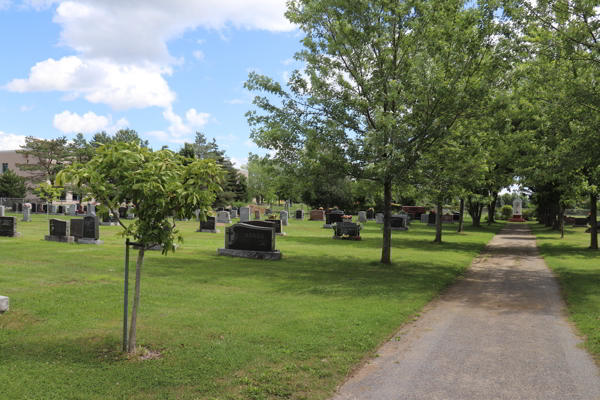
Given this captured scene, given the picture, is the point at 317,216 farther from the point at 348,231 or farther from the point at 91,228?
the point at 91,228

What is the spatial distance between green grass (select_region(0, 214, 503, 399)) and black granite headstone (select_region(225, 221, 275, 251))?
1234 millimetres

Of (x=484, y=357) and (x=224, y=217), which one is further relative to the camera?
(x=224, y=217)

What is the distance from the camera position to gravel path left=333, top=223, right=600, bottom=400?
5.16 m

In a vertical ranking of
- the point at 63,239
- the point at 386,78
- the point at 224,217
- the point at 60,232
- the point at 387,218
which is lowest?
the point at 63,239

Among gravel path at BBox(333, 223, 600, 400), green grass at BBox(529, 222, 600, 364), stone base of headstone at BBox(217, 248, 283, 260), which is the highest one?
stone base of headstone at BBox(217, 248, 283, 260)

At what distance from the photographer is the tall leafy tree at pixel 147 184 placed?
5477mm

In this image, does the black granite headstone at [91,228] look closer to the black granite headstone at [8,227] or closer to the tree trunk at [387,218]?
the black granite headstone at [8,227]

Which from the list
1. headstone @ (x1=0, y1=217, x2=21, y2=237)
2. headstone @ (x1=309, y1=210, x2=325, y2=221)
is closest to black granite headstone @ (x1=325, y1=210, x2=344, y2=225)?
headstone @ (x1=309, y1=210, x2=325, y2=221)

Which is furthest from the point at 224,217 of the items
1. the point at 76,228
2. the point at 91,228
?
the point at 91,228

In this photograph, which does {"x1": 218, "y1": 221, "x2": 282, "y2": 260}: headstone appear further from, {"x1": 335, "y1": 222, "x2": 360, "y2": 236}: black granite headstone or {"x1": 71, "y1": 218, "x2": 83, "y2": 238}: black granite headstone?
{"x1": 335, "y1": 222, "x2": 360, "y2": 236}: black granite headstone

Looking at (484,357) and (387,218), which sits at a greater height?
(387,218)

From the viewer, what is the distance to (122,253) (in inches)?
646

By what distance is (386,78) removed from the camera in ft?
46.6

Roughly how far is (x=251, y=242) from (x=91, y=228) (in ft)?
24.8
